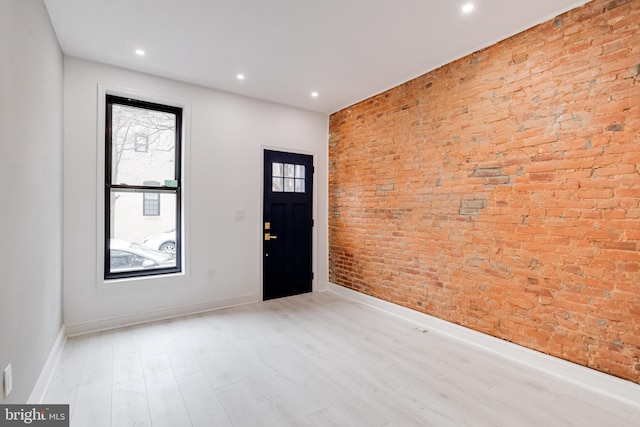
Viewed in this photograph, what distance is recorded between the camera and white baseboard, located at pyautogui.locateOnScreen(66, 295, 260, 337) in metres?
3.27

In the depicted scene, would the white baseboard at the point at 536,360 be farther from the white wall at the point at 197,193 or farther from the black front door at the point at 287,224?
the white wall at the point at 197,193

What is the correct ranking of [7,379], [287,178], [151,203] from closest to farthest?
[7,379] < [151,203] < [287,178]

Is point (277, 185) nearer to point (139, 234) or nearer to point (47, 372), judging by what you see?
point (139, 234)

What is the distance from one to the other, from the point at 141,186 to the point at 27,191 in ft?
5.67

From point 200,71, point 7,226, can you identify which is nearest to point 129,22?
point 200,71

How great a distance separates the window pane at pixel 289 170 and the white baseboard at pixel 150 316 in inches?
76.2

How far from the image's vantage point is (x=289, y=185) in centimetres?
483

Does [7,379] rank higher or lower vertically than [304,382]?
higher

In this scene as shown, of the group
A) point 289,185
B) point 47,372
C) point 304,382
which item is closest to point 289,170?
point 289,185

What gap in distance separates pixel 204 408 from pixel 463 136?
3.39m

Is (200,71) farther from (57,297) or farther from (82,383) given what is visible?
(82,383)

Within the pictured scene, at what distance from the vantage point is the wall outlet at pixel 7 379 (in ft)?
5.04

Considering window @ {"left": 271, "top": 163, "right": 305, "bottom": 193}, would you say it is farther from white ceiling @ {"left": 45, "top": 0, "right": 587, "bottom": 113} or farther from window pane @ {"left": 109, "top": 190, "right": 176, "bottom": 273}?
window pane @ {"left": 109, "top": 190, "right": 176, "bottom": 273}
